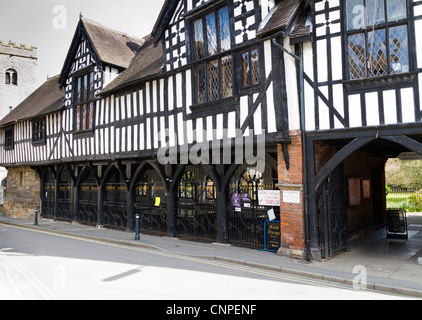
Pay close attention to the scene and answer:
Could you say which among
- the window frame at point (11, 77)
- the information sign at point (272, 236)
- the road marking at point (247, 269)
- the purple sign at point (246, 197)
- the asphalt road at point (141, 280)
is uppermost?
the window frame at point (11, 77)

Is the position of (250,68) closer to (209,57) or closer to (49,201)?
(209,57)

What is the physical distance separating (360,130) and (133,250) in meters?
7.10

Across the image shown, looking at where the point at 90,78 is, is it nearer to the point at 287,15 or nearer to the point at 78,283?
the point at 287,15

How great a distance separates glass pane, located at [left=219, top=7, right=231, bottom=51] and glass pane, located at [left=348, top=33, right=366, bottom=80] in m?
3.40

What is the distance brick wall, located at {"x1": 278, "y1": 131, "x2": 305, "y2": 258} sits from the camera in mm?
7922

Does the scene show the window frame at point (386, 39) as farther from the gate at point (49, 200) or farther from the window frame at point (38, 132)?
the gate at point (49, 200)

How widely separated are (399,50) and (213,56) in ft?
15.8

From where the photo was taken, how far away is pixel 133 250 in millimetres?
9805

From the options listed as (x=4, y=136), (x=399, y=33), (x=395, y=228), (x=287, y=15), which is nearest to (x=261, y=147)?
(x=287, y=15)

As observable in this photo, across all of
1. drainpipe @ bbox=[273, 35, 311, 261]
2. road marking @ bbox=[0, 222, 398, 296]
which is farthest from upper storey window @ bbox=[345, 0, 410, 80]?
road marking @ bbox=[0, 222, 398, 296]

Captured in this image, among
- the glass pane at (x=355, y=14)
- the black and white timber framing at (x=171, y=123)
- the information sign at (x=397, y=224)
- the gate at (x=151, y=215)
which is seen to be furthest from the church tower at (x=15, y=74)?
the glass pane at (x=355, y=14)

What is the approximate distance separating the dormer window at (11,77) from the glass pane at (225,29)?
94.6 feet

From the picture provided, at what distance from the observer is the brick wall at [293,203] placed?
7922 mm
